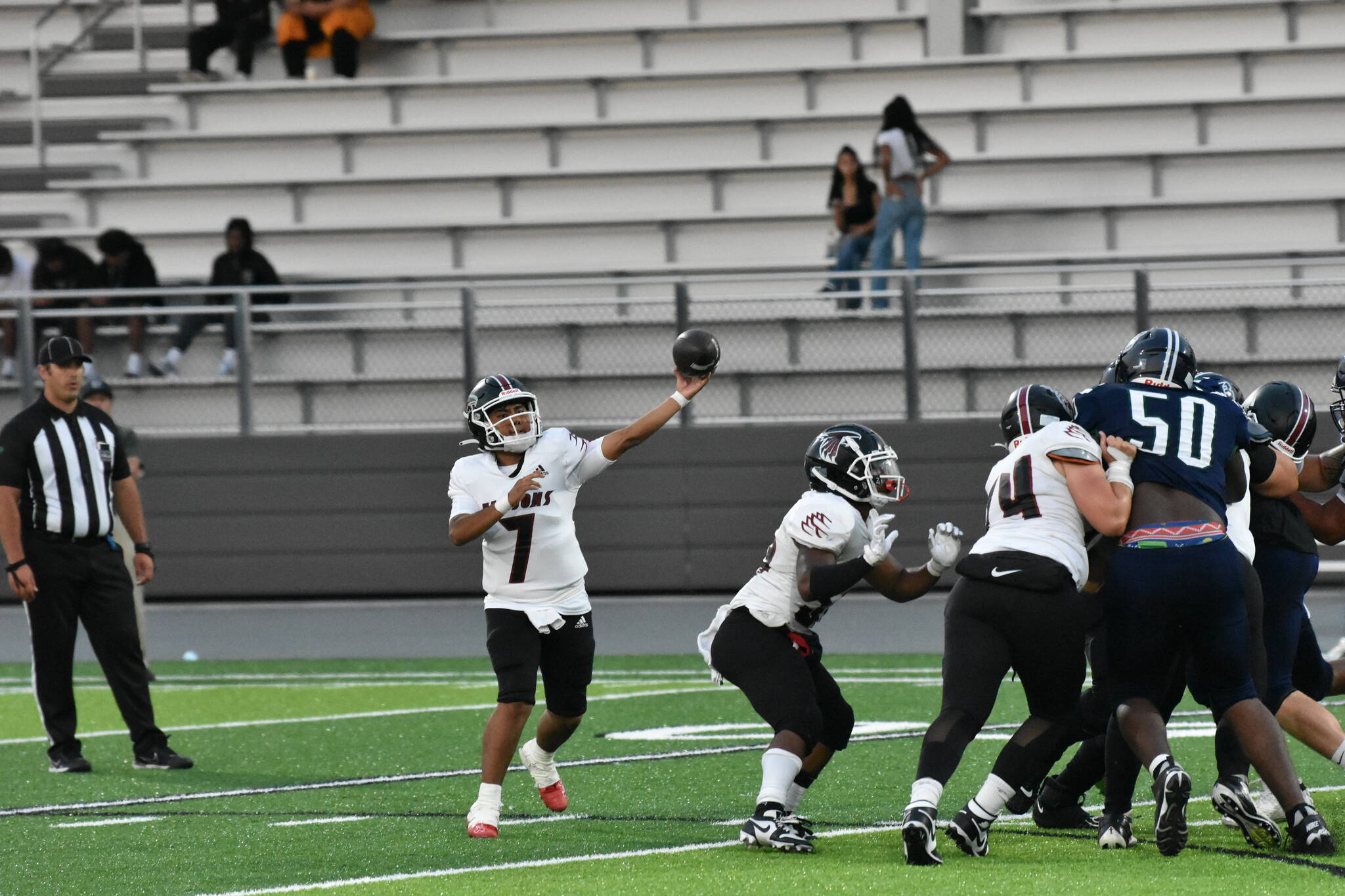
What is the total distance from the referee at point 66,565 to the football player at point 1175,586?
4.59 m

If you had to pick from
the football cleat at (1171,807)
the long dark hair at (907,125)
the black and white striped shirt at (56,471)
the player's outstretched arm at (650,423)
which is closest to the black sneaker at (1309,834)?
the football cleat at (1171,807)

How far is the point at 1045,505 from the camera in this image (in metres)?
5.75

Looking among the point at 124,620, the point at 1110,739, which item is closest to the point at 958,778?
the point at 1110,739

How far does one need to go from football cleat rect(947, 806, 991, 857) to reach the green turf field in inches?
1.7

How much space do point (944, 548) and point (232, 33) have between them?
50.4 feet

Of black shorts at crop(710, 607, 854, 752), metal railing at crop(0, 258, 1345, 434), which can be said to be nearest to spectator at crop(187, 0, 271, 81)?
metal railing at crop(0, 258, 1345, 434)

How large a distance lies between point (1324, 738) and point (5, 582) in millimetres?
12179

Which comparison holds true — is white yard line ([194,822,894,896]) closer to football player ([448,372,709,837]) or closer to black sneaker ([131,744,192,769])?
football player ([448,372,709,837])

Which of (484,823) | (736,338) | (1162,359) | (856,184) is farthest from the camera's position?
(856,184)

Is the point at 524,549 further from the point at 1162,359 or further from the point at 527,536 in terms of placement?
the point at 1162,359

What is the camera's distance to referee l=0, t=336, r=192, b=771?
8.35 meters

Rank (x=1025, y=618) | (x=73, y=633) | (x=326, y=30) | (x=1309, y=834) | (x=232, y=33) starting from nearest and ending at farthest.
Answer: (x=1309, y=834) < (x=1025, y=618) < (x=73, y=633) < (x=326, y=30) < (x=232, y=33)

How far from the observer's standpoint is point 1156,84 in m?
17.4

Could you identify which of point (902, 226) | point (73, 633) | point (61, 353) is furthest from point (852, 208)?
point (73, 633)
